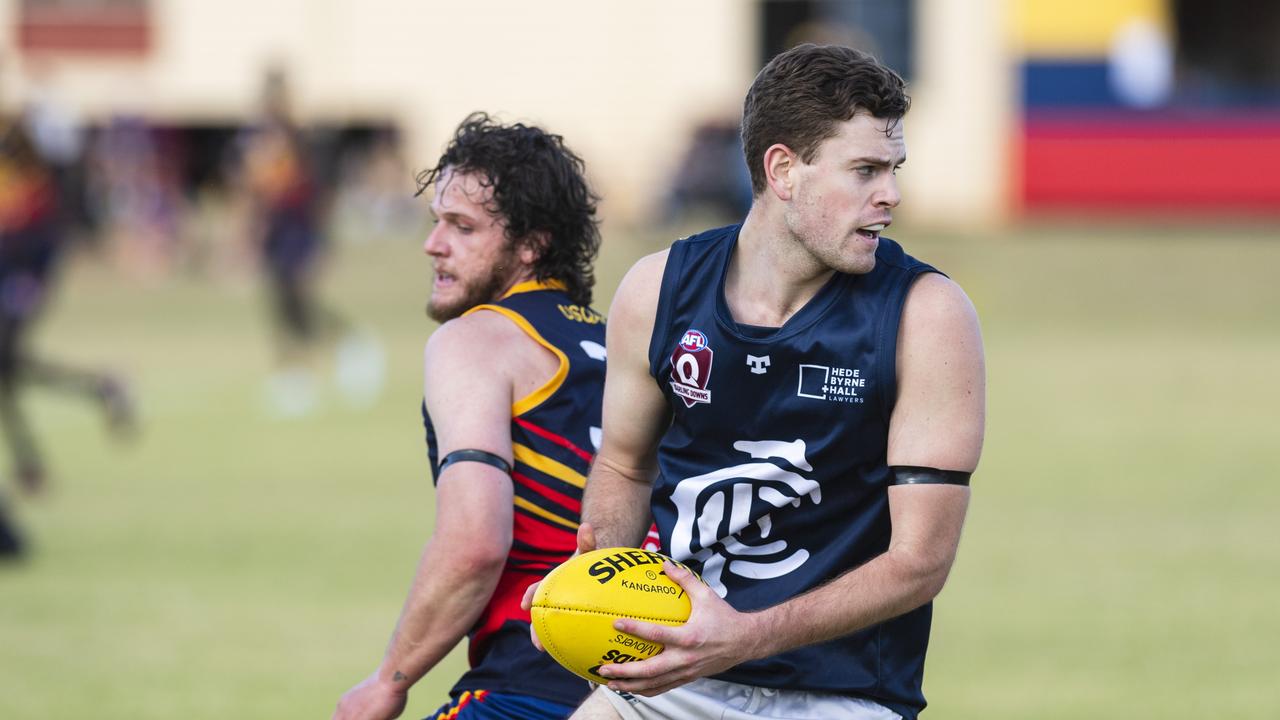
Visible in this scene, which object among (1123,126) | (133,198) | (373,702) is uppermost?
(373,702)

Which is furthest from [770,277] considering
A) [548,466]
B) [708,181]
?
[708,181]

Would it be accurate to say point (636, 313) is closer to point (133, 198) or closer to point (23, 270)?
point (23, 270)

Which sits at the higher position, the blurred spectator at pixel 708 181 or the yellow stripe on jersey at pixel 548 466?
the yellow stripe on jersey at pixel 548 466

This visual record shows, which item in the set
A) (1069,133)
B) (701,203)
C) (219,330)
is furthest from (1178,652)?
(1069,133)

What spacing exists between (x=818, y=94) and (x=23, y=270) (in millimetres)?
9584

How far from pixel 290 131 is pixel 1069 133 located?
1791cm

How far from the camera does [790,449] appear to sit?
12.0ft

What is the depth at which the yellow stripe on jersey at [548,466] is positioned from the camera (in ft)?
13.4

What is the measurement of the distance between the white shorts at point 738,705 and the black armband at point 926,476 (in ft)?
1.69

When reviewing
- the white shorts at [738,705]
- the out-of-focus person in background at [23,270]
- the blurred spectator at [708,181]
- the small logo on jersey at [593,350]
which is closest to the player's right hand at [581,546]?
the white shorts at [738,705]

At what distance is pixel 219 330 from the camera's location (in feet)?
76.6

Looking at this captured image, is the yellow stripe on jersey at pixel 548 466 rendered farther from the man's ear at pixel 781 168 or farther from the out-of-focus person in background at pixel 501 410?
the man's ear at pixel 781 168

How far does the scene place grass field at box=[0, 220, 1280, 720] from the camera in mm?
7227

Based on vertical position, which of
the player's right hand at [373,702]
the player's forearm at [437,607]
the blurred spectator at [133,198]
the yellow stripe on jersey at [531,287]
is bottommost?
the blurred spectator at [133,198]
